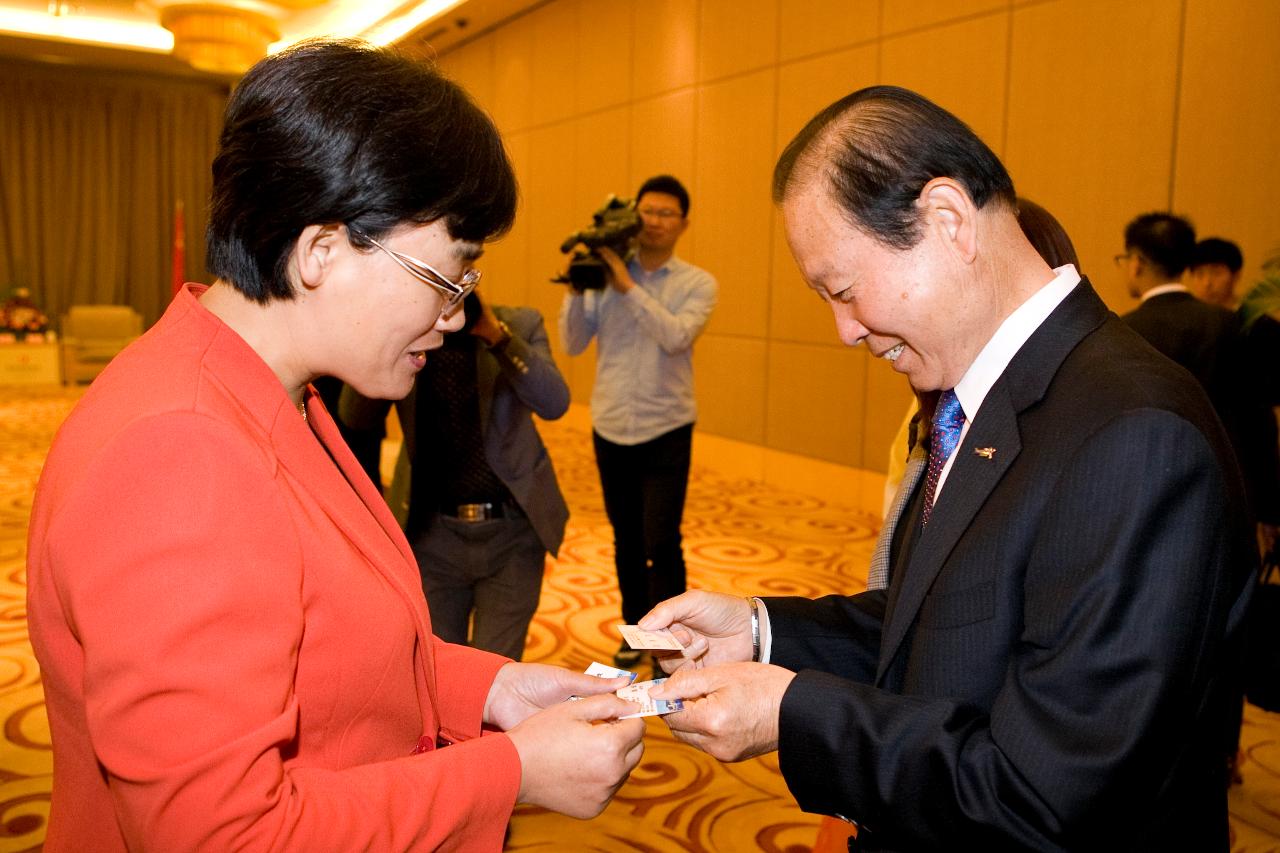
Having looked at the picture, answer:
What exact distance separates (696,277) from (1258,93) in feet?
8.95

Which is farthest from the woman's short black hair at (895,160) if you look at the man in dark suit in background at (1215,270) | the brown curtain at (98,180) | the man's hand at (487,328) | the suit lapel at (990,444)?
the brown curtain at (98,180)

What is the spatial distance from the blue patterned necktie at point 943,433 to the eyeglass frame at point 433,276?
27.7 inches

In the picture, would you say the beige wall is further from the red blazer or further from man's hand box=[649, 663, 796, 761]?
the red blazer

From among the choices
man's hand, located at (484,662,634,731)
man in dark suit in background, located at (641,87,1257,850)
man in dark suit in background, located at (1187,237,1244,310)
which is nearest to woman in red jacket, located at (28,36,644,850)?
man's hand, located at (484,662,634,731)

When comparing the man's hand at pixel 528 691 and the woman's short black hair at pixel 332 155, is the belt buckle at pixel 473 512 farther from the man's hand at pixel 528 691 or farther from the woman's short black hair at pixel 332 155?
the woman's short black hair at pixel 332 155

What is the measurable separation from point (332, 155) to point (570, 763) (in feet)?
2.51

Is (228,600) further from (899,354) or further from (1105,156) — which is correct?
(1105,156)

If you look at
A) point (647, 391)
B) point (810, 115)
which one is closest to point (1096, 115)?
point (810, 115)

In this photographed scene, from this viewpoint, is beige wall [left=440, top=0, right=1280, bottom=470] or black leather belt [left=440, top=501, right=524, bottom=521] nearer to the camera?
black leather belt [left=440, top=501, right=524, bottom=521]

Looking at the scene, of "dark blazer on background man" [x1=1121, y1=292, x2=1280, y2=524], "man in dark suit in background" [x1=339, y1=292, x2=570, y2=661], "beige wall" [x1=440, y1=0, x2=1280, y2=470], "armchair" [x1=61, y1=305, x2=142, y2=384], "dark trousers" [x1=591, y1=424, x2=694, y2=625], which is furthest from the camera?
"armchair" [x1=61, y1=305, x2=142, y2=384]

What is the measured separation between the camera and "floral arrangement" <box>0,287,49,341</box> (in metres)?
12.0

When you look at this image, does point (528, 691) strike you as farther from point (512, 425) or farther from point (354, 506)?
point (512, 425)

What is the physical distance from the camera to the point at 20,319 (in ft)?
39.4

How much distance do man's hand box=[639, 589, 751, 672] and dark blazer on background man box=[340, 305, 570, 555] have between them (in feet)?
3.87
